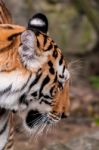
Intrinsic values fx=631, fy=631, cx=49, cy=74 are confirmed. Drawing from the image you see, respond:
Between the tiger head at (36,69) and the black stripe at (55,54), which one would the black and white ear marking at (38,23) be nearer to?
the tiger head at (36,69)

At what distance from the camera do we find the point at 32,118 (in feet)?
12.8

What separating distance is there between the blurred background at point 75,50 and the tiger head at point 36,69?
225 cm

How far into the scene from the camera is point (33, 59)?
3566 mm

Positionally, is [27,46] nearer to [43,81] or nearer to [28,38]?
[28,38]

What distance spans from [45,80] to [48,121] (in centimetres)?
31

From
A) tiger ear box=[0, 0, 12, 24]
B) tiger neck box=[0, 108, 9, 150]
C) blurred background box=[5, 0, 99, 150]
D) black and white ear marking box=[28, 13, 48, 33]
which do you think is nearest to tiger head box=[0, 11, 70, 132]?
black and white ear marking box=[28, 13, 48, 33]

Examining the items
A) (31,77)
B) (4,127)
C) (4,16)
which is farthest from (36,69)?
(4,16)

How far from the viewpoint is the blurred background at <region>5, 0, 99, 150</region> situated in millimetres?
7129

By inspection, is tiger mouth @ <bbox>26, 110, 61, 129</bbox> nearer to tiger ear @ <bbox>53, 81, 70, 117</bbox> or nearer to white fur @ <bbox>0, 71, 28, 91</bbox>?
tiger ear @ <bbox>53, 81, 70, 117</bbox>

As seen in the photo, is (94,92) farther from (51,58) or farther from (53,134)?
(51,58)

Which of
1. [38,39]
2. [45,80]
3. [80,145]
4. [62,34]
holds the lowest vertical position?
[80,145]

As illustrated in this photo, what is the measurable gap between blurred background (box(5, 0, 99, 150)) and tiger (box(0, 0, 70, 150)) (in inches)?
88.2

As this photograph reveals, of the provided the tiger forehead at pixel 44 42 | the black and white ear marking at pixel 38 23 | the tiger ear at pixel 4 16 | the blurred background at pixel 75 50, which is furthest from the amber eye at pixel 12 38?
the blurred background at pixel 75 50

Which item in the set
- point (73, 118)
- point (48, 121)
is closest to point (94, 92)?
point (73, 118)
